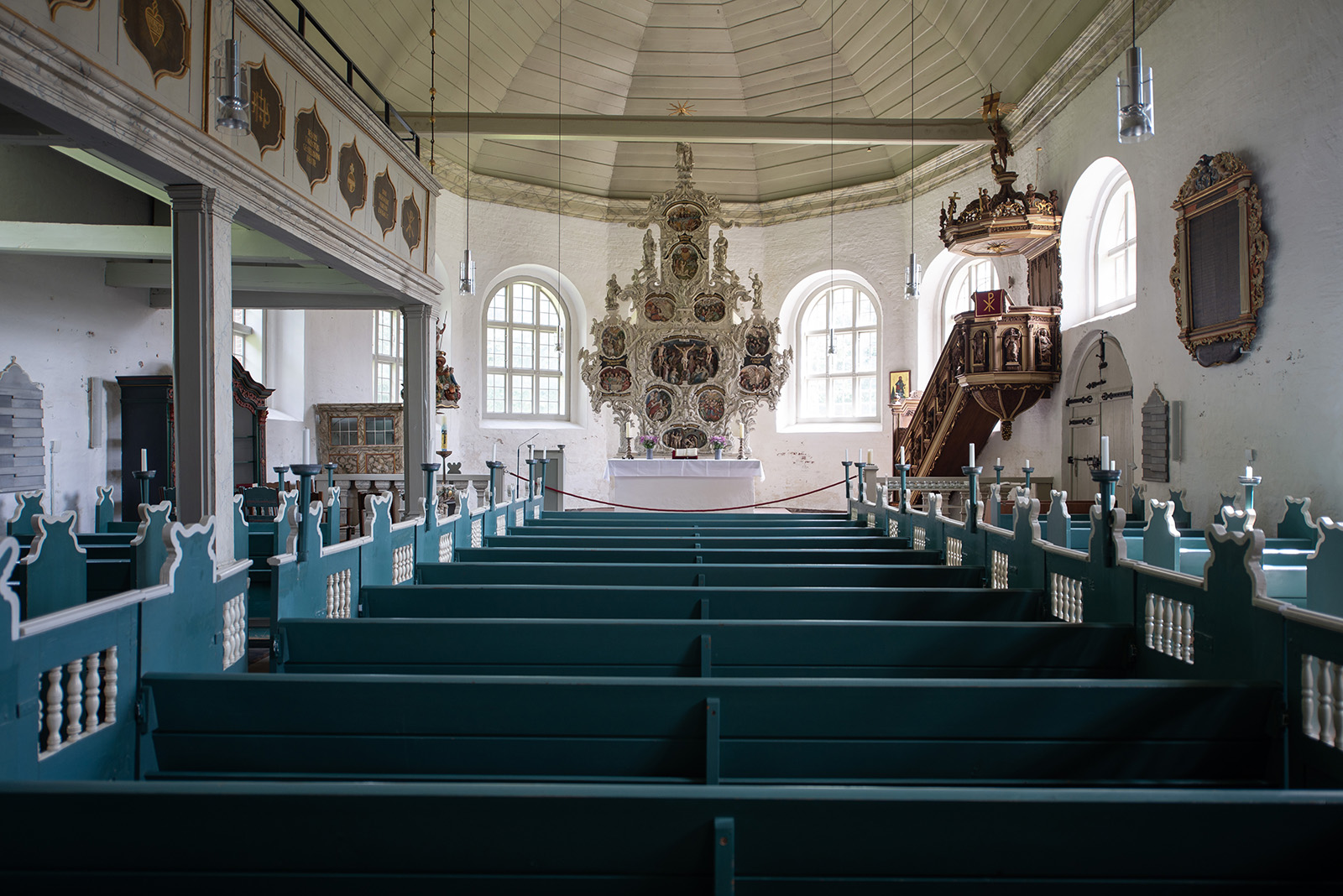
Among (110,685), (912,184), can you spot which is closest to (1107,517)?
(110,685)

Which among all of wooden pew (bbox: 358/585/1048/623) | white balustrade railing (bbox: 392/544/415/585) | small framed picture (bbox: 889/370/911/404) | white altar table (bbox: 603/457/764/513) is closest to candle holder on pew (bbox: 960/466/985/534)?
wooden pew (bbox: 358/585/1048/623)

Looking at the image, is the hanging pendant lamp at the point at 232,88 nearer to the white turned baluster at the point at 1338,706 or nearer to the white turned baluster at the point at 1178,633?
the white turned baluster at the point at 1178,633

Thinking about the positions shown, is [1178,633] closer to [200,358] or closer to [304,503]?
[304,503]

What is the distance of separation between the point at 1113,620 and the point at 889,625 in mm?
1024

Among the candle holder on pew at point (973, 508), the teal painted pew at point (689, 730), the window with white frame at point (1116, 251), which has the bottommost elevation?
the teal painted pew at point (689, 730)

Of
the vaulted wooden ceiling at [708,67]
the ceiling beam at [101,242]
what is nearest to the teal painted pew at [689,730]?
the ceiling beam at [101,242]

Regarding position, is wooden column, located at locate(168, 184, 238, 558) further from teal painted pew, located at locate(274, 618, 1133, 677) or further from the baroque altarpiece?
the baroque altarpiece

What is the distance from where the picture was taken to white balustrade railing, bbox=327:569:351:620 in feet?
11.5

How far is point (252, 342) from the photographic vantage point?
463 inches

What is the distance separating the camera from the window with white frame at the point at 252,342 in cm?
1143

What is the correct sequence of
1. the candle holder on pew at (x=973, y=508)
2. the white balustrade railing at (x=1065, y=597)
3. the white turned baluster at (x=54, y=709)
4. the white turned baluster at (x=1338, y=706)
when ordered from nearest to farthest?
the white turned baluster at (x=54, y=709) → the white turned baluster at (x=1338, y=706) → the white balustrade railing at (x=1065, y=597) → the candle holder on pew at (x=973, y=508)

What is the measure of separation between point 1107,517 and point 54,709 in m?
3.44

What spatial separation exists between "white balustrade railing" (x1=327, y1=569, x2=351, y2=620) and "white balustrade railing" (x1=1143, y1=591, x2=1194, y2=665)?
10.2 feet

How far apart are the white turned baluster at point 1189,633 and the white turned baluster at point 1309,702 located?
0.55 metres
